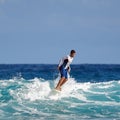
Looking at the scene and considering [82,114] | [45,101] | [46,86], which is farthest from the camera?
[46,86]

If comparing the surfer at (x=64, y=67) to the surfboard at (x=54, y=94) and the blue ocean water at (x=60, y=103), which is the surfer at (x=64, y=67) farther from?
the blue ocean water at (x=60, y=103)

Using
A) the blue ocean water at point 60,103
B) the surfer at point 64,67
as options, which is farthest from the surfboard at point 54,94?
the surfer at point 64,67

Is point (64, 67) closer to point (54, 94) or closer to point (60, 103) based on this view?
point (54, 94)

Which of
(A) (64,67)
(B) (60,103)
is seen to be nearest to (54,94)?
(A) (64,67)

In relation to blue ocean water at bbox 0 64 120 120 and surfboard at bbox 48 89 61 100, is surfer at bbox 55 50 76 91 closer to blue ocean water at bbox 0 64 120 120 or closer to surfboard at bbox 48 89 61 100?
surfboard at bbox 48 89 61 100

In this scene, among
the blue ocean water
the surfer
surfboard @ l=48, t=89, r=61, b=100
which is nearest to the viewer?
the blue ocean water

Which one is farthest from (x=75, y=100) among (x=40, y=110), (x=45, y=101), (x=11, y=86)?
(x=11, y=86)

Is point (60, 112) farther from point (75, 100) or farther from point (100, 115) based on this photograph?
point (75, 100)

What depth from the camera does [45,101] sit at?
18078 mm

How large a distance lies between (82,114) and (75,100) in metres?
2.86

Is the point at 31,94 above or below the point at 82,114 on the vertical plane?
above

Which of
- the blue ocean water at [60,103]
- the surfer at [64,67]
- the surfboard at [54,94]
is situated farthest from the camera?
the surfer at [64,67]

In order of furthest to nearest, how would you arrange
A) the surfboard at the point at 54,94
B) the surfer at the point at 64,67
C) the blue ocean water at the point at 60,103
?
the surfer at the point at 64,67 → the surfboard at the point at 54,94 → the blue ocean water at the point at 60,103

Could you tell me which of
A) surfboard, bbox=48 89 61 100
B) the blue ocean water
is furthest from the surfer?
the blue ocean water
